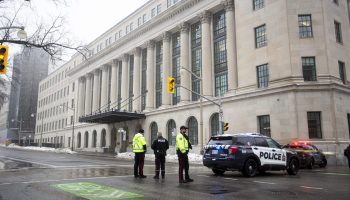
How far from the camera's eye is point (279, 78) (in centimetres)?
3119

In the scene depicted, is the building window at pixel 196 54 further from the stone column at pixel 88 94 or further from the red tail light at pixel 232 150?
the stone column at pixel 88 94

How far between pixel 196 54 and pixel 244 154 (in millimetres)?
32038

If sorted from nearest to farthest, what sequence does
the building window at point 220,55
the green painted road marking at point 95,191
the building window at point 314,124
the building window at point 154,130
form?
the green painted road marking at point 95,191, the building window at point 314,124, the building window at point 220,55, the building window at point 154,130

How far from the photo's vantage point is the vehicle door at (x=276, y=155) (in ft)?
49.1

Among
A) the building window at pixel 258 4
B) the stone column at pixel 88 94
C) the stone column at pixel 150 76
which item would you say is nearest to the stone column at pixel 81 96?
the stone column at pixel 88 94

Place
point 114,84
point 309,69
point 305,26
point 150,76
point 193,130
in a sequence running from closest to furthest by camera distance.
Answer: point 309,69 → point 305,26 → point 193,130 → point 150,76 → point 114,84

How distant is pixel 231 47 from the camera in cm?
3791

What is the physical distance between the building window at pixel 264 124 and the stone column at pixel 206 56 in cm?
915

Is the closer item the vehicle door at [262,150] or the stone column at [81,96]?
the vehicle door at [262,150]

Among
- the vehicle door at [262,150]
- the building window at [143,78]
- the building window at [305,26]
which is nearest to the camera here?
the vehicle door at [262,150]

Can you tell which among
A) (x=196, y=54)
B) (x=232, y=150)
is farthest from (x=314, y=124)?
(x=196, y=54)

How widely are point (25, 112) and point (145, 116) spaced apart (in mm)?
88496

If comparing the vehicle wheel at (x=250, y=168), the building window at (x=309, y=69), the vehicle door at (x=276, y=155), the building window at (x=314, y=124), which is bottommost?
the vehicle wheel at (x=250, y=168)

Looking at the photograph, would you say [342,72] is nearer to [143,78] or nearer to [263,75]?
[263,75]
